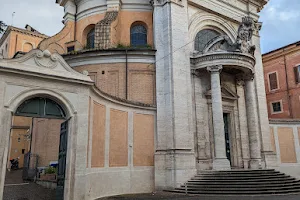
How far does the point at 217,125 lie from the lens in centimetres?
1427

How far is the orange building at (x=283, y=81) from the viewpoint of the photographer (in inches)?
938

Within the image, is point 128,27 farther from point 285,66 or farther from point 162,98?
point 285,66

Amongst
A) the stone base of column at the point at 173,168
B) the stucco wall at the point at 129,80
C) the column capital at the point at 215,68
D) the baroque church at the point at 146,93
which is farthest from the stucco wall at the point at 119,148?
the column capital at the point at 215,68

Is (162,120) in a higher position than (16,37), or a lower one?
lower

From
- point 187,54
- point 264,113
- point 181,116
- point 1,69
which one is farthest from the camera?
point 264,113

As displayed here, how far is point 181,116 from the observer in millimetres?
14047

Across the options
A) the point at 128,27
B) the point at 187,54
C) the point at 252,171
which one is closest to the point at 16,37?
the point at 128,27

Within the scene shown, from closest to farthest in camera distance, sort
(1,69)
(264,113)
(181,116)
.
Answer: (1,69) → (181,116) → (264,113)

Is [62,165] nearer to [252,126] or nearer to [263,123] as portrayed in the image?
[252,126]

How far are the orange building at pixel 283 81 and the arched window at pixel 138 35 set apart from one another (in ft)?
43.9

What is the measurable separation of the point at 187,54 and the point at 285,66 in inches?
521

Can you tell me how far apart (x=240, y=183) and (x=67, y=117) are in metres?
7.34

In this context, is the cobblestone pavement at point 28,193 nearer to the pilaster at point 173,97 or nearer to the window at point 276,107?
the pilaster at point 173,97

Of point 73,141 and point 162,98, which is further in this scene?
point 162,98
